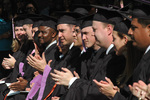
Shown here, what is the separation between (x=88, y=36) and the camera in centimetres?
417

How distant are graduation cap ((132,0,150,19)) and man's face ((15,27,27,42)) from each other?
4.04 m

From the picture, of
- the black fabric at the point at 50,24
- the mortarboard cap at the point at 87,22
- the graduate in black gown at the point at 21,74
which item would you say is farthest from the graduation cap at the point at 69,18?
the graduate in black gown at the point at 21,74

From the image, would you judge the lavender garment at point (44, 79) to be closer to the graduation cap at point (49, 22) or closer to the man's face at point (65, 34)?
the man's face at point (65, 34)

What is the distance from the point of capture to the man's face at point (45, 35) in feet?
17.1

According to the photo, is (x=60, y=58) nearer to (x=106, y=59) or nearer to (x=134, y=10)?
(x=106, y=59)

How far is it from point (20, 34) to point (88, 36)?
2989 mm

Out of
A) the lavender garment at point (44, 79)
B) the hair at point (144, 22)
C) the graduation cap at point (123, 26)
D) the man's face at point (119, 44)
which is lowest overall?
the lavender garment at point (44, 79)

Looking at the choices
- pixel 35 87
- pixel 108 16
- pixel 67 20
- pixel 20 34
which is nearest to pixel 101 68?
pixel 108 16

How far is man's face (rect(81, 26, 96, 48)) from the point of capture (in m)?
4.11

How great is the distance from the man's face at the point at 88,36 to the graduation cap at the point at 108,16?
34 centimetres

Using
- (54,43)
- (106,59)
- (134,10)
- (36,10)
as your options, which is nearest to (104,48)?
(106,59)

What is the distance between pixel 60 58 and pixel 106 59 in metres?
1.36

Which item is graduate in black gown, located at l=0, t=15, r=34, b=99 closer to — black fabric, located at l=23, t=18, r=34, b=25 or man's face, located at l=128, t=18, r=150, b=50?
black fabric, located at l=23, t=18, r=34, b=25

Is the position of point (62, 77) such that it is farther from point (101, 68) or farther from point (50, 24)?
point (50, 24)
